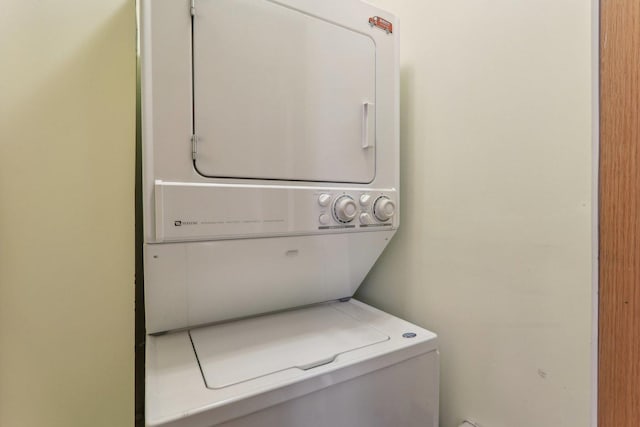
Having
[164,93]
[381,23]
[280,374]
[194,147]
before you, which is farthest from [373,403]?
[381,23]

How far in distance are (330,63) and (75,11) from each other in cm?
97

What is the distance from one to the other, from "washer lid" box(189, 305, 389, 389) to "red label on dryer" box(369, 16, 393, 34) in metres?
1.28

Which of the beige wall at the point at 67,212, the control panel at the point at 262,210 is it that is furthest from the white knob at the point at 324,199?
the beige wall at the point at 67,212

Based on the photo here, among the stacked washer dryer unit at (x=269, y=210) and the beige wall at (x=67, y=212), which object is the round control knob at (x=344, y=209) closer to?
the stacked washer dryer unit at (x=269, y=210)

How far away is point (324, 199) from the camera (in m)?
1.17

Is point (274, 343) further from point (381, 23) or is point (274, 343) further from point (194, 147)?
point (381, 23)

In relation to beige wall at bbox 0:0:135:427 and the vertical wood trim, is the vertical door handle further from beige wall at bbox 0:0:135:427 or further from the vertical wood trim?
beige wall at bbox 0:0:135:427

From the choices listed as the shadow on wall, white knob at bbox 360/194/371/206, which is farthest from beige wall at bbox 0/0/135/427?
the shadow on wall

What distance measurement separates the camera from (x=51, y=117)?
1.10m

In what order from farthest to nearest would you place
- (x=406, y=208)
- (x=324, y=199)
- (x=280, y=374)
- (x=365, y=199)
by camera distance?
(x=406, y=208) → (x=365, y=199) → (x=324, y=199) → (x=280, y=374)

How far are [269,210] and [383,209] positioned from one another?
19.7 inches

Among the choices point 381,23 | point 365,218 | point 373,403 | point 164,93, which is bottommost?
point 373,403

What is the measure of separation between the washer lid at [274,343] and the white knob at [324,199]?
0.51 meters

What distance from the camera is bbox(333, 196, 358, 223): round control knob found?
1.19 m
